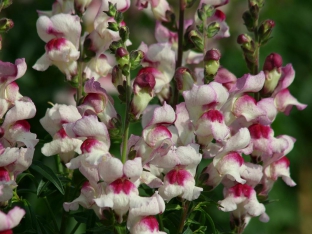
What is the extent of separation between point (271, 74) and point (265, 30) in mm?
84

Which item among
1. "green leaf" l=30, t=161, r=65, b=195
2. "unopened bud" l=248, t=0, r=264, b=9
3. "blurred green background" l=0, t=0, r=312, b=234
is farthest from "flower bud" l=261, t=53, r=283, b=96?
"blurred green background" l=0, t=0, r=312, b=234

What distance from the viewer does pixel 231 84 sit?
1.47 m

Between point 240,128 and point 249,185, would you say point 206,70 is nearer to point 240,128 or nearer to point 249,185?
point 240,128

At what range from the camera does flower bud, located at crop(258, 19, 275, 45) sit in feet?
4.92

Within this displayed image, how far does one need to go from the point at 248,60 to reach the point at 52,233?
489 mm

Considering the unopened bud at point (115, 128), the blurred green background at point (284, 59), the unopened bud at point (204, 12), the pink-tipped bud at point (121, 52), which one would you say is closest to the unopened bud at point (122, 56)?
the pink-tipped bud at point (121, 52)

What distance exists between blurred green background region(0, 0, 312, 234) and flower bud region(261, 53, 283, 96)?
1.05 metres

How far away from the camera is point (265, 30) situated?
1503 millimetres

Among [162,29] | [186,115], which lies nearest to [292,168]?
[162,29]

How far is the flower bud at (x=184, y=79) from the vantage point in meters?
1.42

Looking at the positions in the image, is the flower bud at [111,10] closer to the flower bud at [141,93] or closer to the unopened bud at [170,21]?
the flower bud at [141,93]

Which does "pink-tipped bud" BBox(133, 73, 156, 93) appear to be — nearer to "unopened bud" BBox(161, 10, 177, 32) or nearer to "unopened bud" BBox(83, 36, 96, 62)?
"unopened bud" BBox(83, 36, 96, 62)

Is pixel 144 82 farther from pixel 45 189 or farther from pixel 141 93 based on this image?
pixel 45 189

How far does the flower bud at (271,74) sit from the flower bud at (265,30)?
4 centimetres
